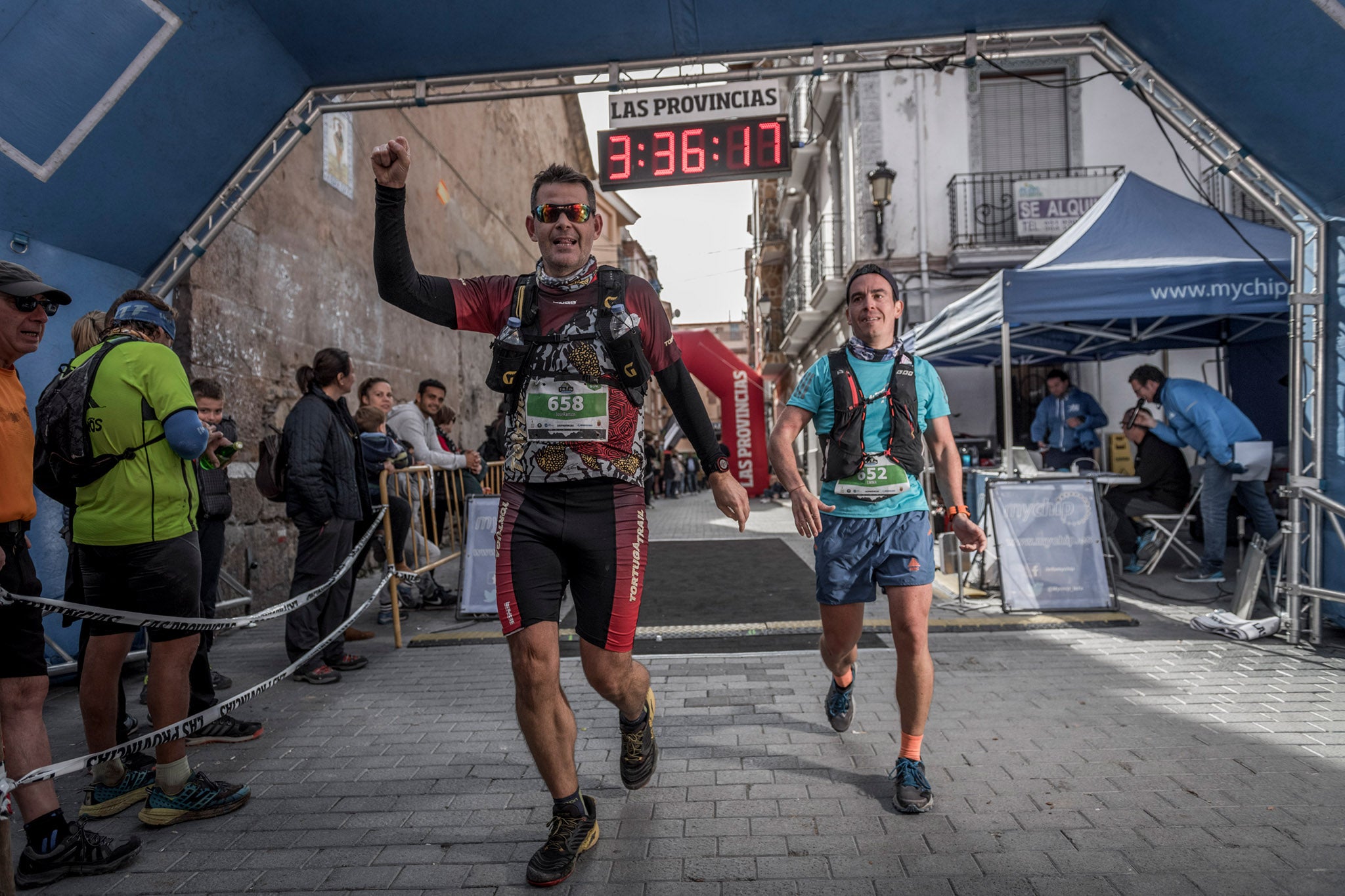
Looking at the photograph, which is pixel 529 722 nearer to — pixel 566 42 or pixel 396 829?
pixel 396 829

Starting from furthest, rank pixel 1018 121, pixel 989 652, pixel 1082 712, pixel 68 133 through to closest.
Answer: pixel 1018 121 → pixel 989 652 → pixel 68 133 → pixel 1082 712

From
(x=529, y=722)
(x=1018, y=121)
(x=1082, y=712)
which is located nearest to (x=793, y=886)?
(x=529, y=722)

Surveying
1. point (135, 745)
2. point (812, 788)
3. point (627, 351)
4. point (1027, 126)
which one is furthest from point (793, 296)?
point (135, 745)

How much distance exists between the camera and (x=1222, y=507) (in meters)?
7.27

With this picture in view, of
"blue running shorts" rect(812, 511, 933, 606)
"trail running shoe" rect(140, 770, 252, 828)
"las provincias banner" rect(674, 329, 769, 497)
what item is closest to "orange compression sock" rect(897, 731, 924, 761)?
"blue running shorts" rect(812, 511, 933, 606)

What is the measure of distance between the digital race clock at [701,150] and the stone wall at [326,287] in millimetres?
3388

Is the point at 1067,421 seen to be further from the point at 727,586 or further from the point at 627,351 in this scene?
the point at 627,351

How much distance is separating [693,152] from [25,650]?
6070 mm

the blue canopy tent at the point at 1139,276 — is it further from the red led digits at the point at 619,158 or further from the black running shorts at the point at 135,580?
the black running shorts at the point at 135,580

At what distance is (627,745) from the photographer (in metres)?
3.15

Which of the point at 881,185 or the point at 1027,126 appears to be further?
the point at 1027,126

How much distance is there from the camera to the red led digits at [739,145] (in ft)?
23.9

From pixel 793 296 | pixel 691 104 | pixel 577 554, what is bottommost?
pixel 577 554

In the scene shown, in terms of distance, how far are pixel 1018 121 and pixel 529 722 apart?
16.8 metres
